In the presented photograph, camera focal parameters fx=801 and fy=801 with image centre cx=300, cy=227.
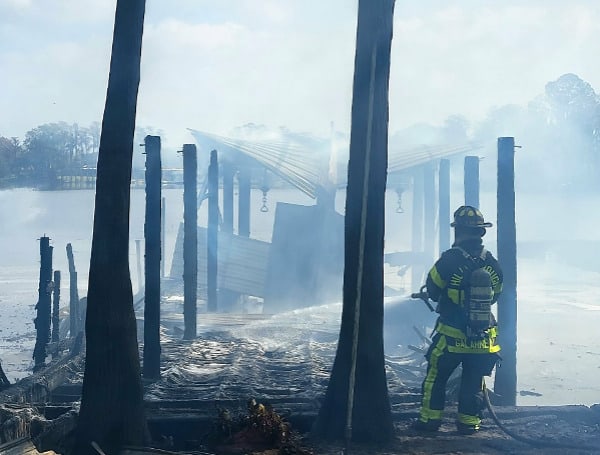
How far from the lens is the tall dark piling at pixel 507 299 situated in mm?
9570

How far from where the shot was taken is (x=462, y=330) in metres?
7.34

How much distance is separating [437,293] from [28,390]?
4.71 m

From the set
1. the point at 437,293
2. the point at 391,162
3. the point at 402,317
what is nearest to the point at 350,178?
the point at 437,293

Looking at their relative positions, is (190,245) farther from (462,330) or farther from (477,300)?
(477,300)

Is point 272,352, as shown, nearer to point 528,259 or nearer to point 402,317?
point 402,317

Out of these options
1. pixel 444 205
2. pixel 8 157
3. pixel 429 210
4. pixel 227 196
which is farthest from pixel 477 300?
pixel 8 157

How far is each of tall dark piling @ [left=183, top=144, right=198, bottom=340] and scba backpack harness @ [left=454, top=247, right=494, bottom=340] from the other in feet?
20.8

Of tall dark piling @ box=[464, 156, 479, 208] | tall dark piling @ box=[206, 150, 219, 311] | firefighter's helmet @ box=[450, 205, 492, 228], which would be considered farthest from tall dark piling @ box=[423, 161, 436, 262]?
firefighter's helmet @ box=[450, 205, 492, 228]

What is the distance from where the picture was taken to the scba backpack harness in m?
7.22

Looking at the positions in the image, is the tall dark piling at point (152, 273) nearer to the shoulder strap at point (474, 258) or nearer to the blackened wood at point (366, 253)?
the blackened wood at point (366, 253)

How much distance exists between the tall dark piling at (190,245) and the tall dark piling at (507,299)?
5.24 meters

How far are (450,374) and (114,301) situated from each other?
3162 mm

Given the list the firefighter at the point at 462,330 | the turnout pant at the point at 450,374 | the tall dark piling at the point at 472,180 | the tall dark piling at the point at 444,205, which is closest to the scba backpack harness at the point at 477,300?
the firefighter at the point at 462,330

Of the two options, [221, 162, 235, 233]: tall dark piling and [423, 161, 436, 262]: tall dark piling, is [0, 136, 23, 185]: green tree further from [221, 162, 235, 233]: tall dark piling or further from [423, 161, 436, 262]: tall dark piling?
[423, 161, 436, 262]: tall dark piling
